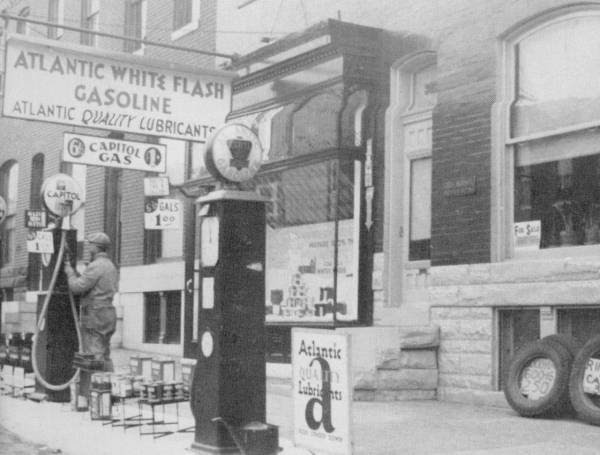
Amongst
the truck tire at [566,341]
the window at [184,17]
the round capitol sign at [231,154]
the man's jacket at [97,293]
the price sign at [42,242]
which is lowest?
the truck tire at [566,341]

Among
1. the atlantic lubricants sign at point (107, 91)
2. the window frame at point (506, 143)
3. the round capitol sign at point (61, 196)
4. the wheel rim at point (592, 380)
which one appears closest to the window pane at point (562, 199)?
the window frame at point (506, 143)

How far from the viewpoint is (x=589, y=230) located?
386 inches

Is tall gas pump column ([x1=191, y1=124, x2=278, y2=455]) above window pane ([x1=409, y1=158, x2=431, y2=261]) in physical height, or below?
below

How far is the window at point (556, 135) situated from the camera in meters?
9.88

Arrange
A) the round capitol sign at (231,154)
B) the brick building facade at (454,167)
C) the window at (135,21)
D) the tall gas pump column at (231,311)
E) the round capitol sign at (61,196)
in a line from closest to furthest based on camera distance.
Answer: the tall gas pump column at (231,311) < the round capitol sign at (231,154) < the brick building facade at (454,167) < the round capitol sign at (61,196) < the window at (135,21)

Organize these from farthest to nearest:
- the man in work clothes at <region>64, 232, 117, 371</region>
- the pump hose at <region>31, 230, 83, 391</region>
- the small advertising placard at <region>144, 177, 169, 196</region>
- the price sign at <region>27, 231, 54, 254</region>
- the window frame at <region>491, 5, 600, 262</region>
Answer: the small advertising placard at <region>144, 177, 169, 196</region> < the price sign at <region>27, 231, 54, 254</region> < the man in work clothes at <region>64, 232, 117, 371</region> < the pump hose at <region>31, 230, 83, 391</region> < the window frame at <region>491, 5, 600, 262</region>

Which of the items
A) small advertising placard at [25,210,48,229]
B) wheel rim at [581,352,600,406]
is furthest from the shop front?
small advertising placard at [25,210,48,229]

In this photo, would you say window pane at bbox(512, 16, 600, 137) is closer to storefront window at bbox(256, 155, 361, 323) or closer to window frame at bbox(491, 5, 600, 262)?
window frame at bbox(491, 5, 600, 262)

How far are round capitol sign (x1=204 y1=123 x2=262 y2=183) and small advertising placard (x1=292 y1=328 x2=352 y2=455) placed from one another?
4.08ft

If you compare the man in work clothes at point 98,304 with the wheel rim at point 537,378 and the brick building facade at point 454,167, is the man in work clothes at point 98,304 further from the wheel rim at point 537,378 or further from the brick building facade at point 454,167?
the wheel rim at point 537,378

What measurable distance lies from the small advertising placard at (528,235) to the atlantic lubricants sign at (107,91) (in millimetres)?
3522

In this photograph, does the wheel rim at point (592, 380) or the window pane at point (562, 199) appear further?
the window pane at point (562, 199)

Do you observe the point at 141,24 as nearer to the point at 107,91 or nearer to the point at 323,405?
the point at 107,91

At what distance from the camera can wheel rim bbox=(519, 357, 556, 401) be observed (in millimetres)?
9297
